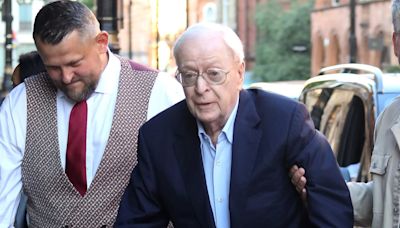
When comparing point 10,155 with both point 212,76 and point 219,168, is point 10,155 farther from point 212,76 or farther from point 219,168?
point 212,76

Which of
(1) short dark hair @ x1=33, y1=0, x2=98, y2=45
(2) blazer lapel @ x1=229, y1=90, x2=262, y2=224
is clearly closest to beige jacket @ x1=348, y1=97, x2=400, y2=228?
(2) blazer lapel @ x1=229, y1=90, x2=262, y2=224

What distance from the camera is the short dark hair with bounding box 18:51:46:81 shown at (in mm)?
5558

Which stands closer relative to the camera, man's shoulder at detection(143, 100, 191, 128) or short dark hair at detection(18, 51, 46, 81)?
man's shoulder at detection(143, 100, 191, 128)

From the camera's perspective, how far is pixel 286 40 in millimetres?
54250

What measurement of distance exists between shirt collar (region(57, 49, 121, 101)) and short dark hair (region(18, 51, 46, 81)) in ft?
3.53

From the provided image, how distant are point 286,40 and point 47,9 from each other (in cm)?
5036

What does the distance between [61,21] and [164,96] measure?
1.92 feet

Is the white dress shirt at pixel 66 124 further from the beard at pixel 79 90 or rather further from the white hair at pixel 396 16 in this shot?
the white hair at pixel 396 16

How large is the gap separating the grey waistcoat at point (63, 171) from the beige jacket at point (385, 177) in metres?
0.97

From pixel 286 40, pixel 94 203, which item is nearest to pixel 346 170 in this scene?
pixel 94 203

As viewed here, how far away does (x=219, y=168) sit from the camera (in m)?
3.71

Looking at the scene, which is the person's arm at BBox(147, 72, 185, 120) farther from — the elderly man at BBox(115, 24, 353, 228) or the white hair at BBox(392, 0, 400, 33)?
the white hair at BBox(392, 0, 400, 33)

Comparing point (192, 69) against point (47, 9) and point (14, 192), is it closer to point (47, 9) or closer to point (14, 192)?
point (47, 9)

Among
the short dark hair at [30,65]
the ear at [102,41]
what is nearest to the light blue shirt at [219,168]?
the ear at [102,41]
